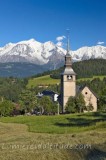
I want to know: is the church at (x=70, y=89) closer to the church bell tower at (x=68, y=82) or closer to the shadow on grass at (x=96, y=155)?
the church bell tower at (x=68, y=82)

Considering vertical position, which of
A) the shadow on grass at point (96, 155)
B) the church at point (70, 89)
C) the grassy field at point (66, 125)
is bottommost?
the shadow on grass at point (96, 155)

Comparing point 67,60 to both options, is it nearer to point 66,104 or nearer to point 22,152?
point 66,104

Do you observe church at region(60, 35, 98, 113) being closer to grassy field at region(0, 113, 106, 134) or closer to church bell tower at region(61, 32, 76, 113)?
church bell tower at region(61, 32, 76, 113)

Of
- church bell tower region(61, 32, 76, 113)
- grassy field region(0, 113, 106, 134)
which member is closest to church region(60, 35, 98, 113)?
church bell tower region(61, 32, 76, 113)

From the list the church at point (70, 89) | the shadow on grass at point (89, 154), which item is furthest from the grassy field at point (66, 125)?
the church at point (70, 89)

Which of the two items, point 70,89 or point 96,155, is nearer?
point 96,155

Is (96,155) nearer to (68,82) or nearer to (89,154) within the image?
(89,154)

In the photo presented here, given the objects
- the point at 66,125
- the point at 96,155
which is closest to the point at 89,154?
the point at 96,155

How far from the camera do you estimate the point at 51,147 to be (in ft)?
71.2

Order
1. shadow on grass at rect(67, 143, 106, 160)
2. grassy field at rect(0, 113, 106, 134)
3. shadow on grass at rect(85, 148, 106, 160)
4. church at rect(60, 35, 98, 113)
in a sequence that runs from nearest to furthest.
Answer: shadow on grass at rect(85, 148, 106, 160)
shadow on grass at rect(67, 143, 106, 160)
grassy field at rect(0, 113, 106, 134)
church at rect(60, 35, 98, 113)

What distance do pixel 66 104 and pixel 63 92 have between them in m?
12.9

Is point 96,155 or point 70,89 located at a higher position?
point 70,89

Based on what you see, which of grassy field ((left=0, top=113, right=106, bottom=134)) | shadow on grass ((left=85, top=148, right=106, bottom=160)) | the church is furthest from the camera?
the church

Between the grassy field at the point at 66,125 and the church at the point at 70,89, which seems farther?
the church at the point at 70,89
